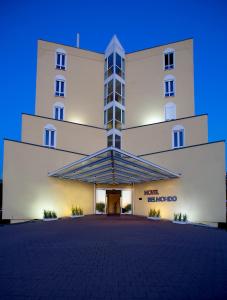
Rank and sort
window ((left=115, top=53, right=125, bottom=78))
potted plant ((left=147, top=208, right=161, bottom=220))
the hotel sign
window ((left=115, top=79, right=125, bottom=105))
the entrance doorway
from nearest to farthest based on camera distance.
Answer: the hotel sign
potted plant ((left=147, top=208, right=161, bottom=220))
the entrance doorway
window ((left=115, top=79, right=125, bottom=105))
window ((left=115, top=53, right=125, bottom=78))

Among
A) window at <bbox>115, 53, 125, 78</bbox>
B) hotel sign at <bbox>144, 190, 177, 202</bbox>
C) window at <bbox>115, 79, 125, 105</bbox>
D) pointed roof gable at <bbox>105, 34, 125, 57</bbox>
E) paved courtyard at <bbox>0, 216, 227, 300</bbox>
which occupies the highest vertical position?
pointed roof gable at <bbox>105, 34, 125, 57</bbox>

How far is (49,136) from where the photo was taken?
1000 inches

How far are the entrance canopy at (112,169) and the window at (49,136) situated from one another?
13.8 feet

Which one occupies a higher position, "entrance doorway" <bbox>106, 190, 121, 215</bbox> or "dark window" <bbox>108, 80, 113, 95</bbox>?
"dark window" <bbox>108, 80, 113, 95</bbox>

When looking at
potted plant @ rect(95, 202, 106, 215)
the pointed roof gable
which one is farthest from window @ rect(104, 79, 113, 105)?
potted plant @ rect(95, 202, 106, 215)

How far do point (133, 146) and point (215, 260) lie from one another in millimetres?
19987

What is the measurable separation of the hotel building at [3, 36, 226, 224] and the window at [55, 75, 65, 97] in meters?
0.11

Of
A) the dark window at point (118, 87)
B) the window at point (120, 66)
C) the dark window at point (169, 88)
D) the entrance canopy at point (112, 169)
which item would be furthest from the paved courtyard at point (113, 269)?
the window at point (120, 66)

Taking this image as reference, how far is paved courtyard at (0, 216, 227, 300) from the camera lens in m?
5.20

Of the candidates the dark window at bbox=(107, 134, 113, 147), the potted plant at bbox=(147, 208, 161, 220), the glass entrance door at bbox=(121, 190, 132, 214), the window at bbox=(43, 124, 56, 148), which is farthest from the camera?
the dark window at bbox=(107, 134, 113, 147)

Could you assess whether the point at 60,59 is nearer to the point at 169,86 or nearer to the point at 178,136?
the point at 169,86

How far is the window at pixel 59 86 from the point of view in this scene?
2923cm

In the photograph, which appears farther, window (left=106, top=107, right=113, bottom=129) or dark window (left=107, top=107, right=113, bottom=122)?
dark window (left=107, top=107, right=113, bottom=122)

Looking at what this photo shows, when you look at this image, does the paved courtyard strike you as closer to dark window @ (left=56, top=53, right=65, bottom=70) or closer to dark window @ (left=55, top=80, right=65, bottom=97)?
dark window @ (left=55, top=80, right=65, bottom=97)
